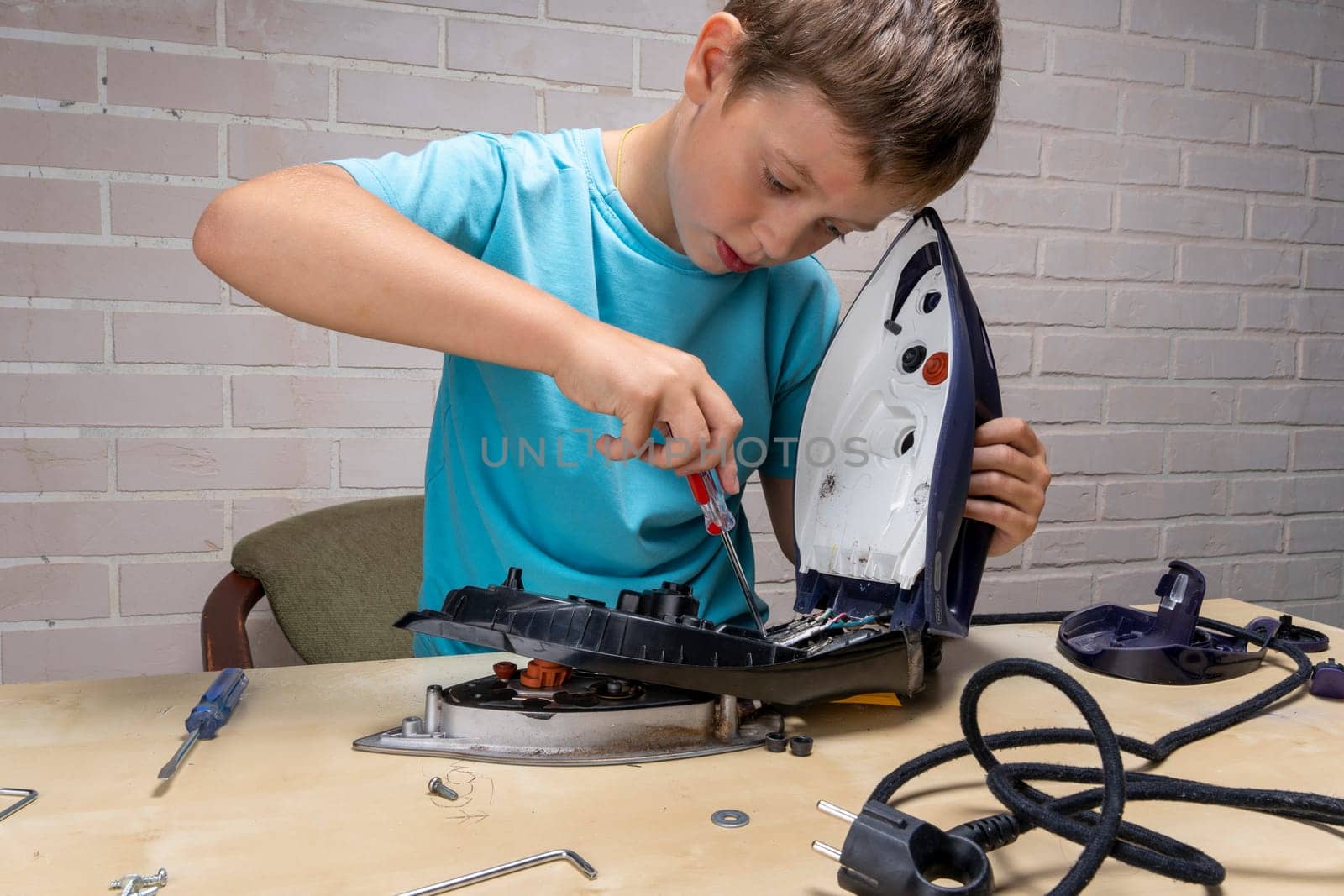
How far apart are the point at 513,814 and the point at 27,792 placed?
0.27m

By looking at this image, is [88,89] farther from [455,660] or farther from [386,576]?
[455,660]

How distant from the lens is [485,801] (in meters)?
0.55

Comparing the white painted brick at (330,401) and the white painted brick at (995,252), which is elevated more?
the white painted brick at (995,252)

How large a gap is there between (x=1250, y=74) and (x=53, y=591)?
82.5 inches

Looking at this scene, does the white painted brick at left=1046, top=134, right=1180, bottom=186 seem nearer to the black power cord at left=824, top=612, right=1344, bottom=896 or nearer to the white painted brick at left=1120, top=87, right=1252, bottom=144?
the white painted brick at left=1120, top=87, right=1252, bottom=144

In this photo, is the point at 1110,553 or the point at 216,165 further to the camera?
the point at 1110,553

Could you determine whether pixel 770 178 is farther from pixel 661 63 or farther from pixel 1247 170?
pixel 1247 170

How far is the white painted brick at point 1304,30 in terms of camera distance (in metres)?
1.81

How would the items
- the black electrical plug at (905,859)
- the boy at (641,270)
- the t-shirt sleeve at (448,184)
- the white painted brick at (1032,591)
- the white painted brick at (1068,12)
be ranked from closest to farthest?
the black electrical plug at (905,859)
the boy at (641,270)
the t-shirt sleeve at (448,184)
the white painted brick at (1068,12)
the white painted brick at (1032,591)

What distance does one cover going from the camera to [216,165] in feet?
4.34

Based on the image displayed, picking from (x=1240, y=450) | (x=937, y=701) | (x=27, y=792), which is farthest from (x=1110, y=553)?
(x=27, y=792)

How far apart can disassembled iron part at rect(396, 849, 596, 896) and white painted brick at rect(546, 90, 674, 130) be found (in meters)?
1.16

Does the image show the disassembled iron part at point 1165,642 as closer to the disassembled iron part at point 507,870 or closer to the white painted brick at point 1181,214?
the disassembled iron part at point 507,870

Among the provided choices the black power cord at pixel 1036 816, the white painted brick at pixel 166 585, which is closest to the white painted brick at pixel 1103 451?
the black power cord at pixel 1036 816
